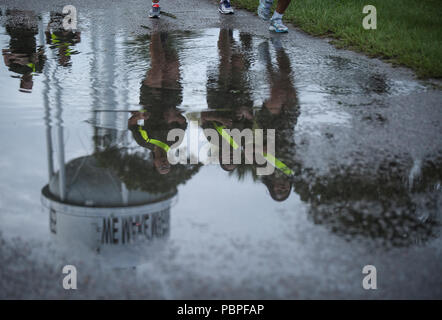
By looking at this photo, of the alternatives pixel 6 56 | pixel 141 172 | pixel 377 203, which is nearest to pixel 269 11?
pixel 6 56

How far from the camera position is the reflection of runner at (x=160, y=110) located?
4.81 metres

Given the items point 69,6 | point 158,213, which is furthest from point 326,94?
point 69,6

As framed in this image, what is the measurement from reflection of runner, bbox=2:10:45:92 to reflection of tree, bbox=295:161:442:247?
3842 mm

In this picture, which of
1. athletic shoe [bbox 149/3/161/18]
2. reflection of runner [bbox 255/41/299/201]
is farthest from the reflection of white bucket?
athletic shoe [bbox 149/3/161/18]

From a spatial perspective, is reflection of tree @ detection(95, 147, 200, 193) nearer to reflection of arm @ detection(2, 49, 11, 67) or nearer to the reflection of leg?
the reflection of leg

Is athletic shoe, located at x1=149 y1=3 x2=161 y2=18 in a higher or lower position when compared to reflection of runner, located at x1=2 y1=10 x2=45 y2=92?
higher

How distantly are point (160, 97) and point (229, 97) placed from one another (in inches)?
30.0

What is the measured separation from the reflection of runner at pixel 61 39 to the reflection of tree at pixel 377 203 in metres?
4.76

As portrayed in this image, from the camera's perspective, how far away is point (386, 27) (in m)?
9.97

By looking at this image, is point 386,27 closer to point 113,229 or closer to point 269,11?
point 269,11

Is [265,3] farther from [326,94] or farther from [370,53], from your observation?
[326,94]

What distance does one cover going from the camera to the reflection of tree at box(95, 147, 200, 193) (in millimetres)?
4008

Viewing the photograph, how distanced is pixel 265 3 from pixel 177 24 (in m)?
1.80

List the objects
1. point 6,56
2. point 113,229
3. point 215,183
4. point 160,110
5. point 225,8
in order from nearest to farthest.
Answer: point 113,229 → point 215,183 → point 160,110 → point 6,56 → point 225,8
